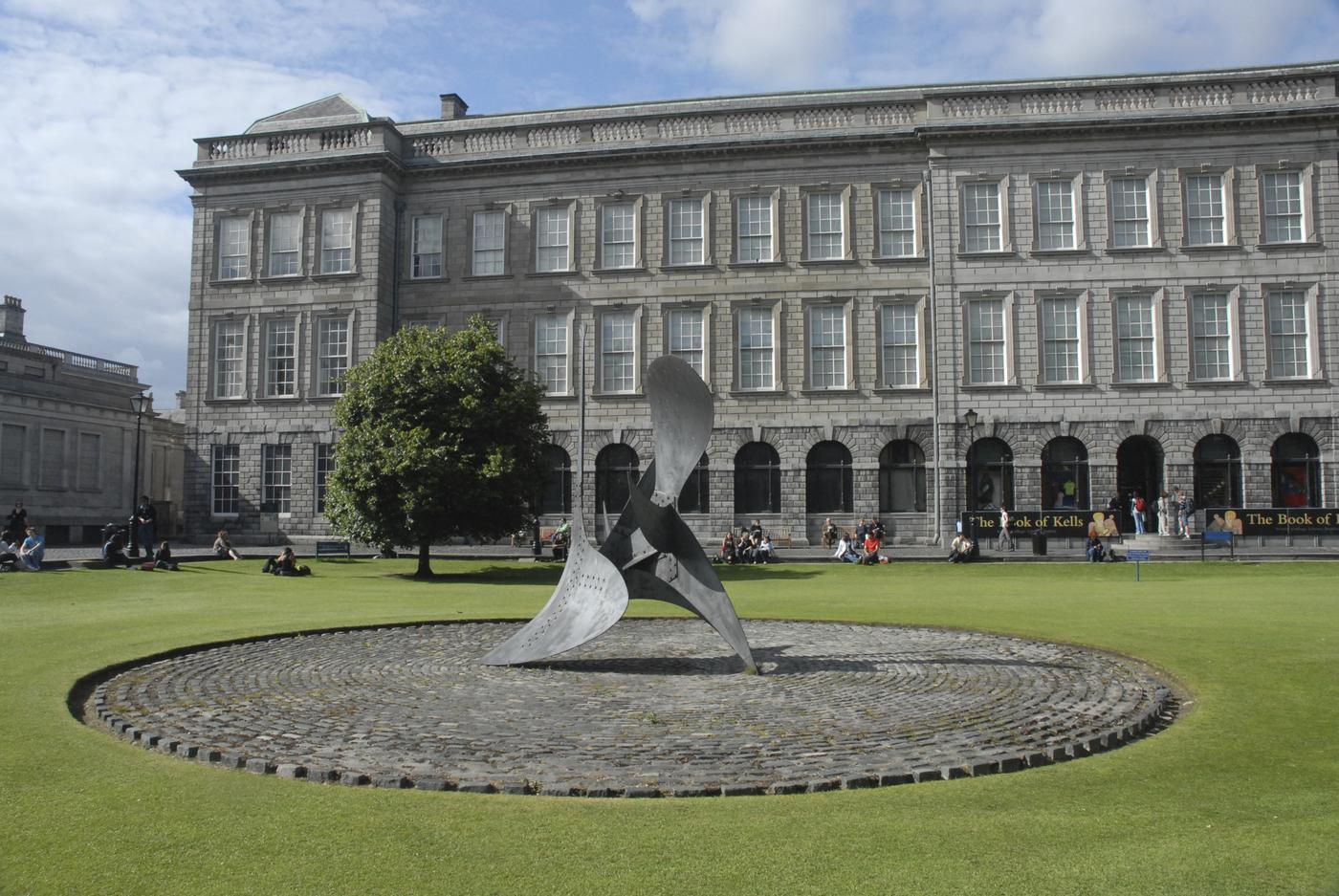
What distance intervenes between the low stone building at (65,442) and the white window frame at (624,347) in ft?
64.9

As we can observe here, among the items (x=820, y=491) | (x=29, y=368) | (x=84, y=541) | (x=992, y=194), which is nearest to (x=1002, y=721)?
(x=820, y=491)

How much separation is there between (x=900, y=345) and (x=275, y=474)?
2593cm

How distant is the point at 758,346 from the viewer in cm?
4172

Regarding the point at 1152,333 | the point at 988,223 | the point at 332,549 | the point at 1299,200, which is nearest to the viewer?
the point at 332,549

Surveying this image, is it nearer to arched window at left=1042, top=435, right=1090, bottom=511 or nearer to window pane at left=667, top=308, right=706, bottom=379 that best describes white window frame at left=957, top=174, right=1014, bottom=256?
arched window at left=1042, top=435, right=1090, bottom=511

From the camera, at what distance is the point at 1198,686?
10.9 meters

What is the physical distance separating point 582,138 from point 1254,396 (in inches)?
1078

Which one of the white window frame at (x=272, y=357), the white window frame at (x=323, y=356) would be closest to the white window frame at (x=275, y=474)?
the white window frame at (x=272, y=357)

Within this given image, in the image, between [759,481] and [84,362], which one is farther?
[84,362]

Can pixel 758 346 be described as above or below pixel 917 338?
below

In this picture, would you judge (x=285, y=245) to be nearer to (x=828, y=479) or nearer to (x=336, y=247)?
(x=336, y=247)

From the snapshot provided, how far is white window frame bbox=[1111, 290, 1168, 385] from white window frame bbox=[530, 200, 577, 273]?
20888 mm

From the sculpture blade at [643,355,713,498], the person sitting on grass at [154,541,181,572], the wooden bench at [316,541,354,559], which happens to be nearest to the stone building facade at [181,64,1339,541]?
the wooden bench at [316,541,354,559]

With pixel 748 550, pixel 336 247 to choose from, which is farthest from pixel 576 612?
pixel 336 247
